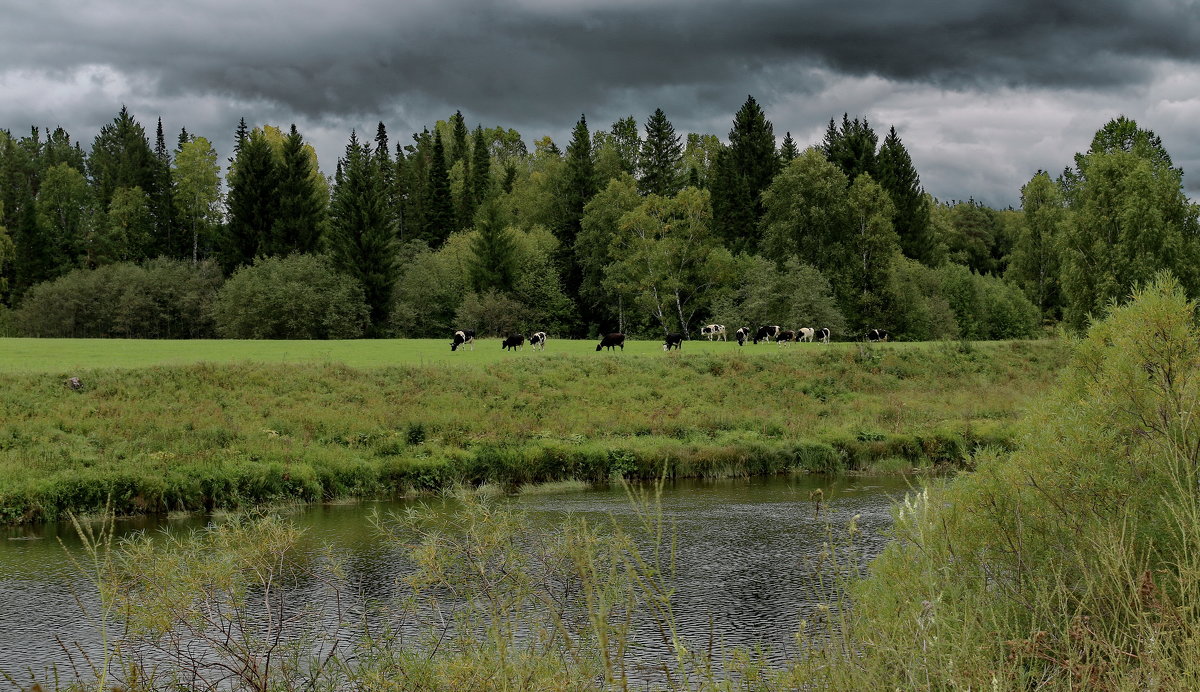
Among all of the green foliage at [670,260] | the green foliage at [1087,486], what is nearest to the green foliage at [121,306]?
the green foliage at [670,260]

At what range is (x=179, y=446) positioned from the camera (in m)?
24.3

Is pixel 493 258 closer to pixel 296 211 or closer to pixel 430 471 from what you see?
pixel 296 211

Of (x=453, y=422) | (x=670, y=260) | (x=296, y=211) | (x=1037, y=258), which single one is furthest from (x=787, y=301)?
(x=296, y=211)

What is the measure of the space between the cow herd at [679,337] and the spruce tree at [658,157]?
21.1 metres

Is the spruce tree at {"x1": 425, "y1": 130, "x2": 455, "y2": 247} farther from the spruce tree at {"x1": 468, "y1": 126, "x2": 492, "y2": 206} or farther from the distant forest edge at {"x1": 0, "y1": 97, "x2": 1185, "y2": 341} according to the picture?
the spruce tree at {"x1": 468, "y1": 126, "x2": 492, "y2": 206}

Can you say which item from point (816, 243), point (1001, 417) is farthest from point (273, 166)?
point (1001, 417)

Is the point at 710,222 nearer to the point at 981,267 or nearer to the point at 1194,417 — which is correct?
the point at 981,267

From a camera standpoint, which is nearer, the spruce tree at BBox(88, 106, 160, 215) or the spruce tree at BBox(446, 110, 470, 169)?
the spruce tree at BBox(88, 106, 160, 215)

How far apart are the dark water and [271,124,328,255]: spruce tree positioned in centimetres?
5602

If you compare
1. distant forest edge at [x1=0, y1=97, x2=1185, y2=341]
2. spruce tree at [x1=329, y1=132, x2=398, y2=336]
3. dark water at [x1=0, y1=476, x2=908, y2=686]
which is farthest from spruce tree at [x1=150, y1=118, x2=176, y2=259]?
dark water at [x1=0, y1=476, x2=908, y2=686]

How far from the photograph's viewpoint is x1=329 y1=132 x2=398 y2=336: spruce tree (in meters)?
71.4

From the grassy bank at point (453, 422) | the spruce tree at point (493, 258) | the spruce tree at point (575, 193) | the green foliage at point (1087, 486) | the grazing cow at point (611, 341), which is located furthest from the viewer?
the spruce tree at point (575, 193)

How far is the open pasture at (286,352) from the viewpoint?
3331cm

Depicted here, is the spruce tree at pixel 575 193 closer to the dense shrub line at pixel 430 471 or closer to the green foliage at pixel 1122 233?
the green foliage at pixel 1122 233
